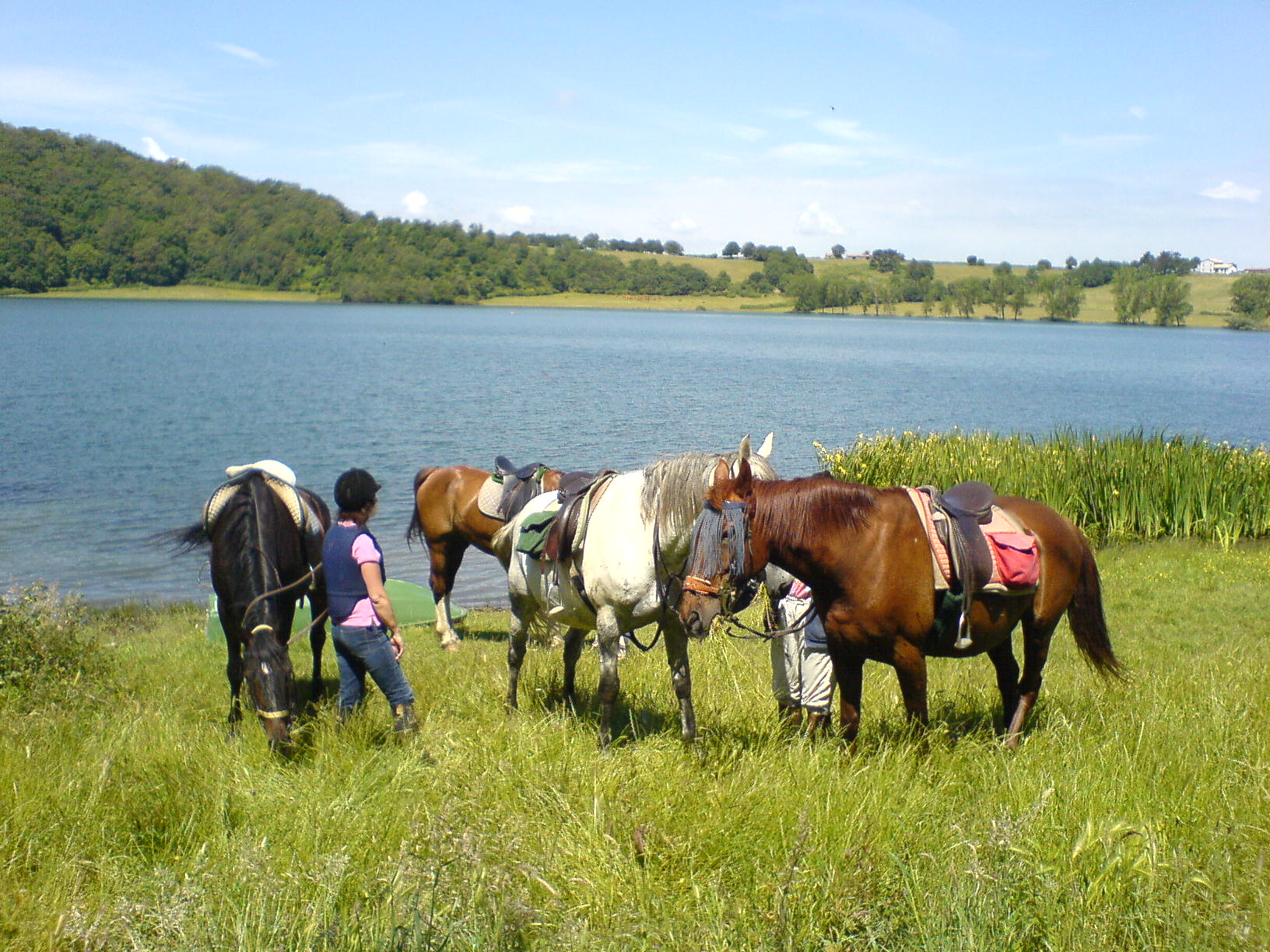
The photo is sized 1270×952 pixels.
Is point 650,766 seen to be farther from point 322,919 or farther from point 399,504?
point 399,504

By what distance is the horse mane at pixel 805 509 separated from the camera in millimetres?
4973

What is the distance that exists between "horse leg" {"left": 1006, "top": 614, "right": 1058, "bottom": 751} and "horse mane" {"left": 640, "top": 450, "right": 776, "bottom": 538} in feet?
5.99

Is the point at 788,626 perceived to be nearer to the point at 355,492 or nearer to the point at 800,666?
the point at 800,666

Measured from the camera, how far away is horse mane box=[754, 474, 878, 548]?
4.97 m

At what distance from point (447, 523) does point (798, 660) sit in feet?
18.8

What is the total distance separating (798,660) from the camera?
6043mm

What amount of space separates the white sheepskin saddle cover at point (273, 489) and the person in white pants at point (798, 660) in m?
3.25

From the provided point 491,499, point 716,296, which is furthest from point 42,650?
point 716,296

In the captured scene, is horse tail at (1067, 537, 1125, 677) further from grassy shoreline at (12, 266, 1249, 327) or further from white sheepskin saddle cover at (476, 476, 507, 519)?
grassy shoreline at (12, 266, 1249, 327)

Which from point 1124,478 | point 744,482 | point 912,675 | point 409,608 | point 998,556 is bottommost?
point 409,608

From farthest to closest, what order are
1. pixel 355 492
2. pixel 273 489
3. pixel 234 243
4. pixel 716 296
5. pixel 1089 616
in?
1. pixel 716 296
2. pixel 234 243
3. pixel 273 489
4. pixel 1089 616
5. pixel 355 492

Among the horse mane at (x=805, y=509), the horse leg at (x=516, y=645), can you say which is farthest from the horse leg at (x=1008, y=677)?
the horse leg at (x=516, y=645)

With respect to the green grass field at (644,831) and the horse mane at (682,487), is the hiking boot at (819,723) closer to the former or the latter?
the green grass field at (644,831)

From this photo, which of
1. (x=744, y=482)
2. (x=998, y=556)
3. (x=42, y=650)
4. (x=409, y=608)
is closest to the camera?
(x=744, y=482)
